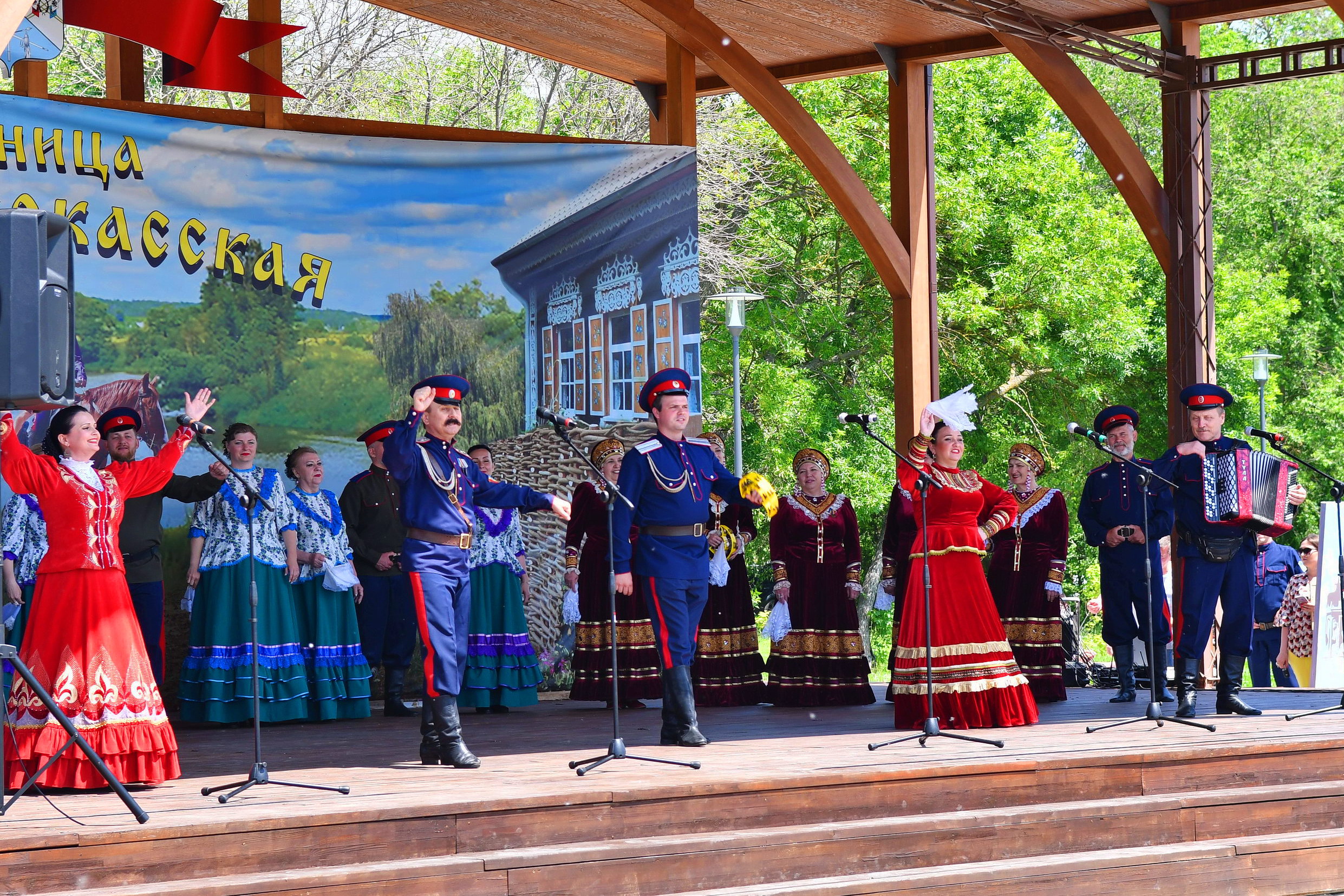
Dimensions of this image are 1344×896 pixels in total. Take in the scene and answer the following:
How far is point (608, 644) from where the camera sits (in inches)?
352

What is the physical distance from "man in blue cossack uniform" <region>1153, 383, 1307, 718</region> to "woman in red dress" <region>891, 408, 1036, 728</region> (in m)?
0.96

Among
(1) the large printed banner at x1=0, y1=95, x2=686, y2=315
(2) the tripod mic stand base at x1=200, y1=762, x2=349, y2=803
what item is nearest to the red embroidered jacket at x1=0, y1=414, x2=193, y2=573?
(2) the tripod mic stand base at x1=200, y1=762, x2=349, y2=803

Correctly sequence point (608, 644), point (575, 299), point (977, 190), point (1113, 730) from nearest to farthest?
point (1113, 730), point (608, 644), point (575, 299), point (977, 190)

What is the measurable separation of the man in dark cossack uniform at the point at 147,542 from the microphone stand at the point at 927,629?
325cm

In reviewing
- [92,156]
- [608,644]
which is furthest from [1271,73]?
[92,156]

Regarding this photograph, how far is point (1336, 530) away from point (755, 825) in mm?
5685

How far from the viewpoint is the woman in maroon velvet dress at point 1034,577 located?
889 cm

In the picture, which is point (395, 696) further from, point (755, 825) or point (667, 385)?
point (755, 825)

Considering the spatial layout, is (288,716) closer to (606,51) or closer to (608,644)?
(608,644)

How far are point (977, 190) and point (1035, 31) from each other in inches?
571

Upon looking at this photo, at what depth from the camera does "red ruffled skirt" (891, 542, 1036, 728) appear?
727 centimetres

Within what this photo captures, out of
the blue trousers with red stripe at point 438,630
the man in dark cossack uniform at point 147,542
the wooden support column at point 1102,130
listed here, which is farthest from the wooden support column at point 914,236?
the blue trousers with red stripe at point 438,630

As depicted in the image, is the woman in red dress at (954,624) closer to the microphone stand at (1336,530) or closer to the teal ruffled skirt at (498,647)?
Result: the microphone stand at (1336,530)

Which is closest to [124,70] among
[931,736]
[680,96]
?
[680,96]
